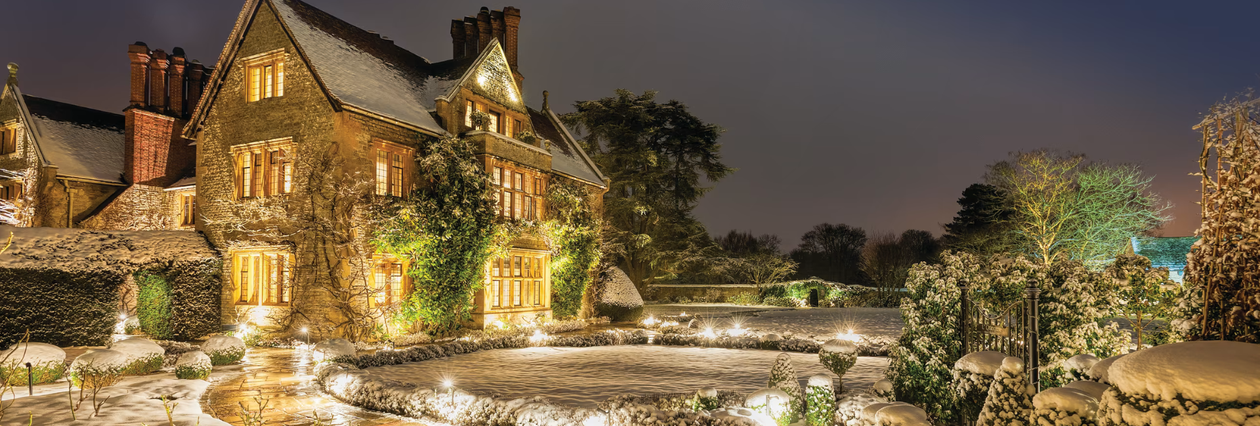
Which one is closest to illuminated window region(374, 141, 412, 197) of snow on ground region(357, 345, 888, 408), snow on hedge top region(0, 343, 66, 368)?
snow on ground region(357, 345, 888, 408)

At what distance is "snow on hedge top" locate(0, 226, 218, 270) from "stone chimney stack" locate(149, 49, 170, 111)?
967cm

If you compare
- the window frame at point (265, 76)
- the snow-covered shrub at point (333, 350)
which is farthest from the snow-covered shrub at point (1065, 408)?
the window frame at point (265, 76)

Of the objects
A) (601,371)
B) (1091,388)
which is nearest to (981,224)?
(601,371)

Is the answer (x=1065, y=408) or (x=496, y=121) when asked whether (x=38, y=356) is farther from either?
(x=496, y=121)

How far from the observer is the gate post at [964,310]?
7492mm

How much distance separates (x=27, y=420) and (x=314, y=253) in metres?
9.92

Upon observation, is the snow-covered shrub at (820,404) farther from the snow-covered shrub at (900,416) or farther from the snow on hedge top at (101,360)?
the snow on hedge top at (101,360)

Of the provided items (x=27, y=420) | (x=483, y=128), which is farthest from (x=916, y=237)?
(x=27, y=420)

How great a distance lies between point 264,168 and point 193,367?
8.79m

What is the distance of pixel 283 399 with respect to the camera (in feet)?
29.6

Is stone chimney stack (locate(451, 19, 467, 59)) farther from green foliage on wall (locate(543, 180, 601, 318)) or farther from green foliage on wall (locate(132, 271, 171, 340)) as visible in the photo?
green foliage on wall (locate(132, 271, 171, 340))

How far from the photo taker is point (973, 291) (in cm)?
769

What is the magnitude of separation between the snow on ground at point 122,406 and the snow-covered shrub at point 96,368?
174mm

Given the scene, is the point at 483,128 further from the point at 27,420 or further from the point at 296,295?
the point at 27,420
